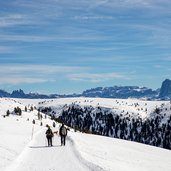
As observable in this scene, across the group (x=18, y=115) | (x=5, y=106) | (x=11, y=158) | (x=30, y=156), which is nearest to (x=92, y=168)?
(x=11, y=158)

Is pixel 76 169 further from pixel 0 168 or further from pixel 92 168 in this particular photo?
pixel 0 168

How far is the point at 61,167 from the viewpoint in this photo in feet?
91.6

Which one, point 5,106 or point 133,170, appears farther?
point 5,106

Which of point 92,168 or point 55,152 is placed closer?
point 92,168

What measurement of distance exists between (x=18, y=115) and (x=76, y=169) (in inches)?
2678

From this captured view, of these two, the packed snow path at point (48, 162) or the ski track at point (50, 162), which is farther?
the packed snow path at point (48, 162)

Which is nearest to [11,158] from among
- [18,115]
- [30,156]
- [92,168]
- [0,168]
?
[30,156]

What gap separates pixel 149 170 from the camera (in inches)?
1335

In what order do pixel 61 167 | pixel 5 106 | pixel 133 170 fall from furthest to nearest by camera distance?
pixel 5 106
pixel 133 170
pixel 61 167

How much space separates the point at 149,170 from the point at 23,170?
36.9 feet

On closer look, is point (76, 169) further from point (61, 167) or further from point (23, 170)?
point (23, 170)

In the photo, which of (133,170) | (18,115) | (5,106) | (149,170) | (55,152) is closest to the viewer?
(133,170)

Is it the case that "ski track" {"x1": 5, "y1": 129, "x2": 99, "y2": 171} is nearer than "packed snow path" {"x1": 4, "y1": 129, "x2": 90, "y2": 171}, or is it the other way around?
"ski track" {"x1": 5, "y1": 129, "x2": 99, "y2": 171}

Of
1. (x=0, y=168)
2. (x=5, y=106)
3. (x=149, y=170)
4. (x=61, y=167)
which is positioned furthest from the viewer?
(x=5, y=106)
